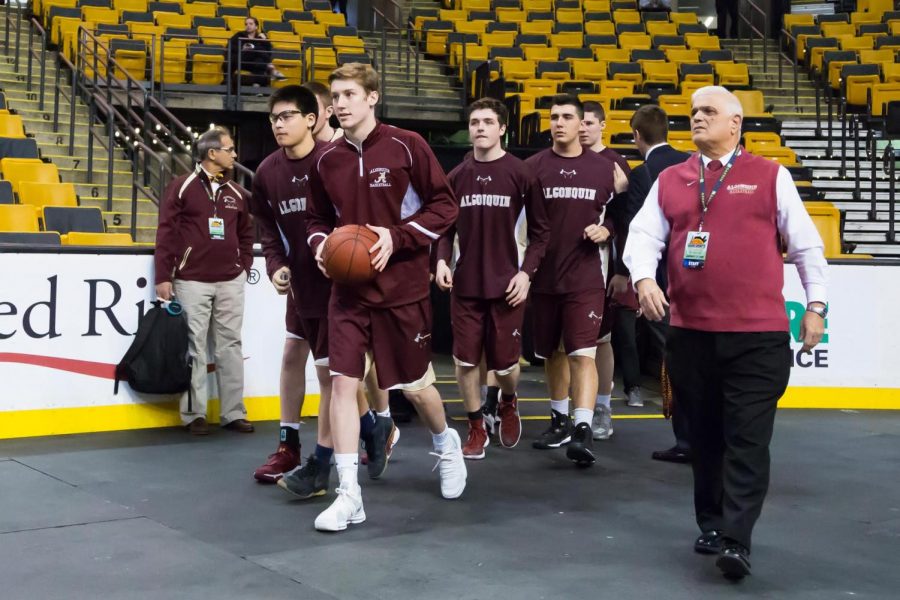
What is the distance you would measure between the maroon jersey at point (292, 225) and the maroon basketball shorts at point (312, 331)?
0.17 feet

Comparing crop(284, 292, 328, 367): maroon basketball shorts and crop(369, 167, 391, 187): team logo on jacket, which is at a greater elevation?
crop(369, 167, 391, 187): team logo on jacket

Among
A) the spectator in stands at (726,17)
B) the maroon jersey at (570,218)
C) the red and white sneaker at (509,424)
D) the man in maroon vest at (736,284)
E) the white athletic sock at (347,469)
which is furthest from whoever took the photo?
the spectator in stands at (726,17)

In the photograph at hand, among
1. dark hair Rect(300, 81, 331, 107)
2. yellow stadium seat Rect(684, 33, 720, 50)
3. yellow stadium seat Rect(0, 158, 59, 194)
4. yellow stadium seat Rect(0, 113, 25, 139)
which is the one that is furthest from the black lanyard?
yellow stadium seat Rect(684, 33, 720, 50)

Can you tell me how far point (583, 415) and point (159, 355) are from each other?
9.17 feet

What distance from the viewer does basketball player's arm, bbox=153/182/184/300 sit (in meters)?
7.26

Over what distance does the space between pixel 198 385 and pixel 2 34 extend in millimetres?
11080

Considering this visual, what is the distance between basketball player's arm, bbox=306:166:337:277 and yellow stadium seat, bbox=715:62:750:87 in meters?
13.6

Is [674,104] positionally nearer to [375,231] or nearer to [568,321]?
[568,321]

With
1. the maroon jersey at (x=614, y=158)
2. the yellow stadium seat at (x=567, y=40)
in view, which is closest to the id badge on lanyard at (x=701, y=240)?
the maroon jersey at (x=614, y=158)

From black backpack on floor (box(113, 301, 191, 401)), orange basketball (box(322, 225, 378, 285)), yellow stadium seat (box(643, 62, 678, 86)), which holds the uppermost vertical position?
yellow stadium seat (box(643, 62, 678, 86))

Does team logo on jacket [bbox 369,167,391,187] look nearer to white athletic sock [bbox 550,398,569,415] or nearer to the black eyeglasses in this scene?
the black eyeglasses

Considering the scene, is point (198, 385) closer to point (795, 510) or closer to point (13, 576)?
point (13, 576)

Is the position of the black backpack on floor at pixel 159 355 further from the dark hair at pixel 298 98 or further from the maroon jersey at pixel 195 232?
the dark hair at pixel 298 98

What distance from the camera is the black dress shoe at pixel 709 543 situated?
14.9ft
